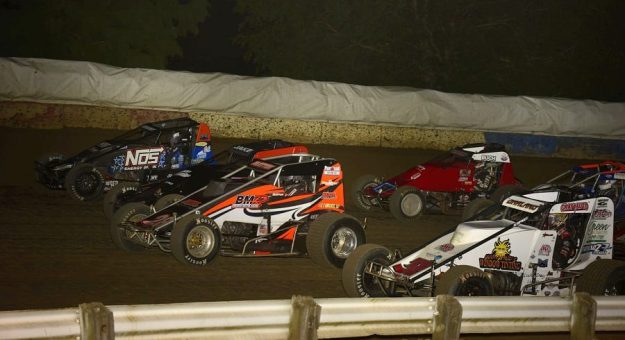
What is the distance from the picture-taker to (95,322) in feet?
16.2

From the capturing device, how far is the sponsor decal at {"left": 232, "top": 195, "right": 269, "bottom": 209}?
9.70 m

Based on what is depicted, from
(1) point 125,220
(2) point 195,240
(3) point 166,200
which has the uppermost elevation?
(3) point 166,200

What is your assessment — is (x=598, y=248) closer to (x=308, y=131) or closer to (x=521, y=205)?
(x=521, y=205)

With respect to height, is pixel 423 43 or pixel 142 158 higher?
pixel 423 43

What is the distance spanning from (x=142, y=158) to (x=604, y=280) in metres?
7.82

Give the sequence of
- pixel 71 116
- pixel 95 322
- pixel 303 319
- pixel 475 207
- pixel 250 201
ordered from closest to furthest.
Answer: pixel 95 322
pixel 303 319
pixel 250 201
pixel 475 207
pixel 71 116

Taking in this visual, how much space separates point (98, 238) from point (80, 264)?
1.27 meters

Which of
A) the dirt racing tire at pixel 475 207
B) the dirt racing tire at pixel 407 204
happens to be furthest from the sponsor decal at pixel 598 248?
the dirt racing tire at pixel 407 204

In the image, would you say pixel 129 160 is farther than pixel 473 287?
Yes

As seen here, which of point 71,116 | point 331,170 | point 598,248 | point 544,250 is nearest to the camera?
point 544,250

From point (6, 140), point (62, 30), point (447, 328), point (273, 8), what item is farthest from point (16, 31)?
point (447, 328)

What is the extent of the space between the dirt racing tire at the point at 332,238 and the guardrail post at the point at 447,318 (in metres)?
3.69

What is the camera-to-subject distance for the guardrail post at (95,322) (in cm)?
491

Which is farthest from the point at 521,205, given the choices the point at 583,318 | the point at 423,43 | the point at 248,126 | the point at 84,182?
the point at 423,43
